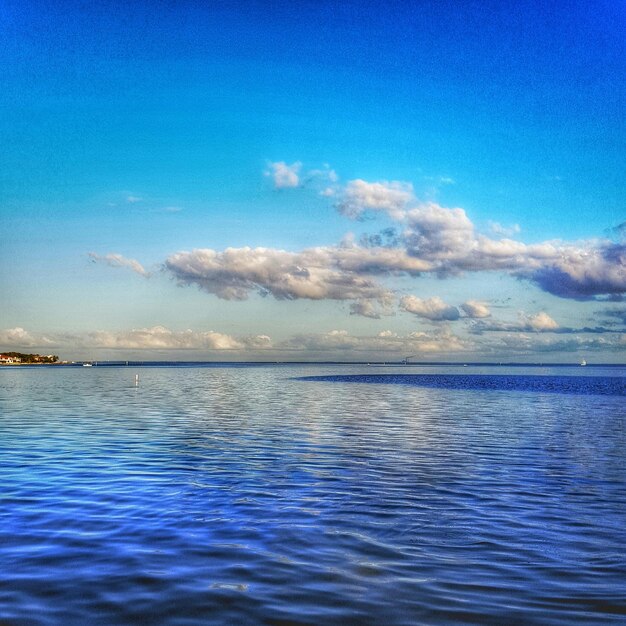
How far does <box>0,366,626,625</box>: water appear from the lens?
914 centimetres

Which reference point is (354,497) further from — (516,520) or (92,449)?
(92,449)

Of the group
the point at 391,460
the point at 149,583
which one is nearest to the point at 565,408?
the point at 391,460

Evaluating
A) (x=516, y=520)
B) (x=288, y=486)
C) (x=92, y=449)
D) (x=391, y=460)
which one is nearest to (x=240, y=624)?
(x=516, y=520)

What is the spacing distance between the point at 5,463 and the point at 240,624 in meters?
18.0

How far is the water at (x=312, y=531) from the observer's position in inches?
360

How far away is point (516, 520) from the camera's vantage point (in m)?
14.5

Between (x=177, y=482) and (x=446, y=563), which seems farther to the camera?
(x=177, y=482)

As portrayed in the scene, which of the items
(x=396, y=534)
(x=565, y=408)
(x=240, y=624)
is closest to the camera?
(x=240, y=624)

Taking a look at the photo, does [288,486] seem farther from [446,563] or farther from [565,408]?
[565,408]

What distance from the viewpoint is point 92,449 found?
26.7m

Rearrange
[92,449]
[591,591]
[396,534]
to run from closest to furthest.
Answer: [591,591] < [396,534] < [92,449]

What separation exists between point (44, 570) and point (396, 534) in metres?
7.03

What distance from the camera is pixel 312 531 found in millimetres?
13312

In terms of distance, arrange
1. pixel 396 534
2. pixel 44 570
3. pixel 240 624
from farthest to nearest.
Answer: pixel 396 534 < pixel 44 570 < pixel 240 624
